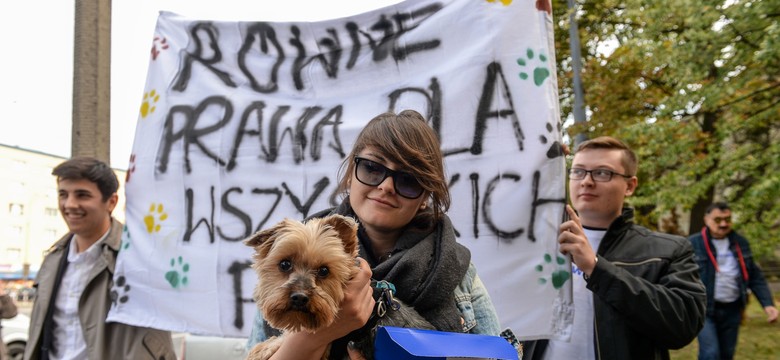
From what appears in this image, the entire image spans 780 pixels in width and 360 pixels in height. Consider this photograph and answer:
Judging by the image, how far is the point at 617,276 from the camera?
2713 millimetres

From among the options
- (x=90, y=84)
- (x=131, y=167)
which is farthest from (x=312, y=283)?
(x=90, y=84)

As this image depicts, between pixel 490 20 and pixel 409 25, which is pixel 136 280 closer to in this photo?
pixel 409 25

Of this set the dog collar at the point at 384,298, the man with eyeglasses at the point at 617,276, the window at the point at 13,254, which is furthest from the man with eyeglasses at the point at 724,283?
the window at the point at 13,254

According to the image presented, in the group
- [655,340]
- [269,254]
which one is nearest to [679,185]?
[655,340]

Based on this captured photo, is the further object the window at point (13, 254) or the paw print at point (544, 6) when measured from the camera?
the window at point (13, 254)

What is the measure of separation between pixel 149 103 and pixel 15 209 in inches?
1015

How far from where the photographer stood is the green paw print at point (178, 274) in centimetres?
343

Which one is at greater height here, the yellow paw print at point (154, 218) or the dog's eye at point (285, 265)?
the yellow paw print at point (154, 218)

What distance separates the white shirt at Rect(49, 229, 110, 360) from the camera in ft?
11.5

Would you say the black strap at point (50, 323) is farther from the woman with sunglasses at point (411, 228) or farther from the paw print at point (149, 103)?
the woman with sunglasses at point (411, 228)

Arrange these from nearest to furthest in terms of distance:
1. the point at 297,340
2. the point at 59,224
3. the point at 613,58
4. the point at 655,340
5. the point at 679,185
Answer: the point at 297,340, the point at 655,340, the point at 679,185, the point at 613,58, the point at 59,224

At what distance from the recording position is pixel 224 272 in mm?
3336

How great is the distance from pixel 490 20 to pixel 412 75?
1.69 ft

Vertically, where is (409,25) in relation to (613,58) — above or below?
below
